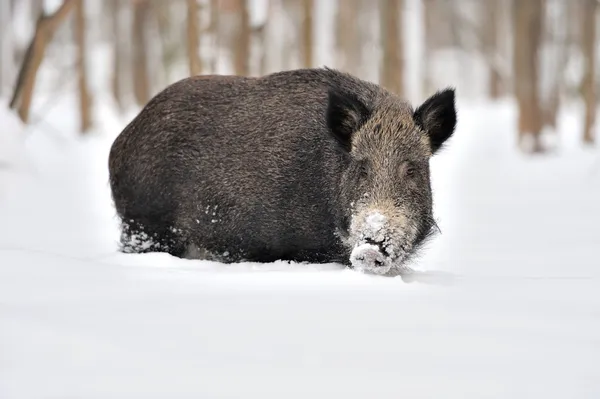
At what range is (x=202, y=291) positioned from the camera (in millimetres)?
3738

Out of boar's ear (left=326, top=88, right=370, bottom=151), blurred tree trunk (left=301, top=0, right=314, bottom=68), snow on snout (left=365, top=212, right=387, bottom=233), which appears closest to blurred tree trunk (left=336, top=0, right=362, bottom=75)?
blurred tree trunk (left=301, top=0, right=314, bottom=68)

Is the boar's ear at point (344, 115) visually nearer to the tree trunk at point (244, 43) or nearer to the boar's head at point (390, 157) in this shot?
the boar's head at point (390, 157)

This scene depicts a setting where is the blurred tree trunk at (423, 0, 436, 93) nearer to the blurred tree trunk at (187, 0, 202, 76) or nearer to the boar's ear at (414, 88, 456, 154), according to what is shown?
the blurred tree trunk at (187, 0, 202, 76)

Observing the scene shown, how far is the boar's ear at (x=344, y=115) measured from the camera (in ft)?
16.5

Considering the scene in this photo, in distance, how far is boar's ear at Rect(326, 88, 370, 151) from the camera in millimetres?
5043

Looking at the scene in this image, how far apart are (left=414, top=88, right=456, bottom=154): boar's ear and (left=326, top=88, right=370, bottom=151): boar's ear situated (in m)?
0.36

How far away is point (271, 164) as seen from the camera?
5.44 m
